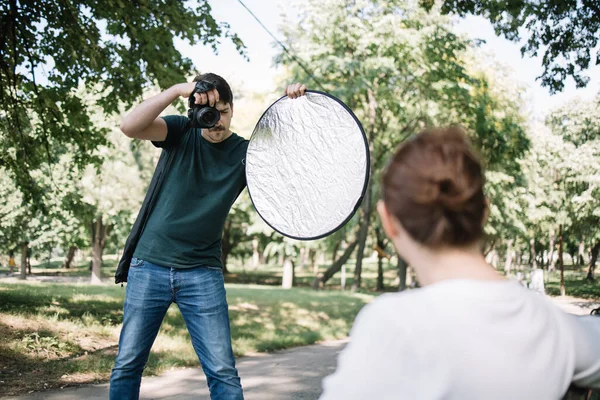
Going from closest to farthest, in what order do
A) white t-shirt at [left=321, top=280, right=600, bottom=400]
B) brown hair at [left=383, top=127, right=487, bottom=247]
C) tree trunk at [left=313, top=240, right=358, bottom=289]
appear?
white t-shirt at [left=321, top=280, right=600, bottom=400], brown hair at [left=383, top=127, right=487, bottom=247], tree trunk at [left=313, top=240, right=358, bottom=289]

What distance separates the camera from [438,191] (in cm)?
120

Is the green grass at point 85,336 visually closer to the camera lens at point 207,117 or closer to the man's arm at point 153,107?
the man's arm at point 153,107

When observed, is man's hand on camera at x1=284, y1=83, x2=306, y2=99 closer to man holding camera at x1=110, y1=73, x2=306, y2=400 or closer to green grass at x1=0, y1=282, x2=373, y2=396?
man holding camera at x1=110, y1=73, x2=306, y2=400

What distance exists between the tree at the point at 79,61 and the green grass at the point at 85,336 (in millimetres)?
2093

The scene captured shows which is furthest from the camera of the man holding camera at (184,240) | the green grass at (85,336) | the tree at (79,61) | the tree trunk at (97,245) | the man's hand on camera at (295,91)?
the tree trunk at (97,245)

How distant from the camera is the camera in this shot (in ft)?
Result: 10.2

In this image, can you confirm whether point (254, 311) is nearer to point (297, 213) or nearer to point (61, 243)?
point (297, 213)

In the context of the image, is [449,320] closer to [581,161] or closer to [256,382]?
[256,382]

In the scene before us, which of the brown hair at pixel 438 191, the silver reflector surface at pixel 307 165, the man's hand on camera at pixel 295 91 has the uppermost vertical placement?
the man's hand on camera at pixel 295 91

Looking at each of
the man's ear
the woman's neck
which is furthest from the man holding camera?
the woman's neck

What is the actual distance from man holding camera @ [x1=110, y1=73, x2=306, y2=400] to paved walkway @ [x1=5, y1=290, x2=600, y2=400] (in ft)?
6.75

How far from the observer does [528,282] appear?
2908cm

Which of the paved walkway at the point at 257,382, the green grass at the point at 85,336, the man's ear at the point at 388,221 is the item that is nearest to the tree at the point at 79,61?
the green grass at the point at 85,336

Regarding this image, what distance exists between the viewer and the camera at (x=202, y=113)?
122 inches
